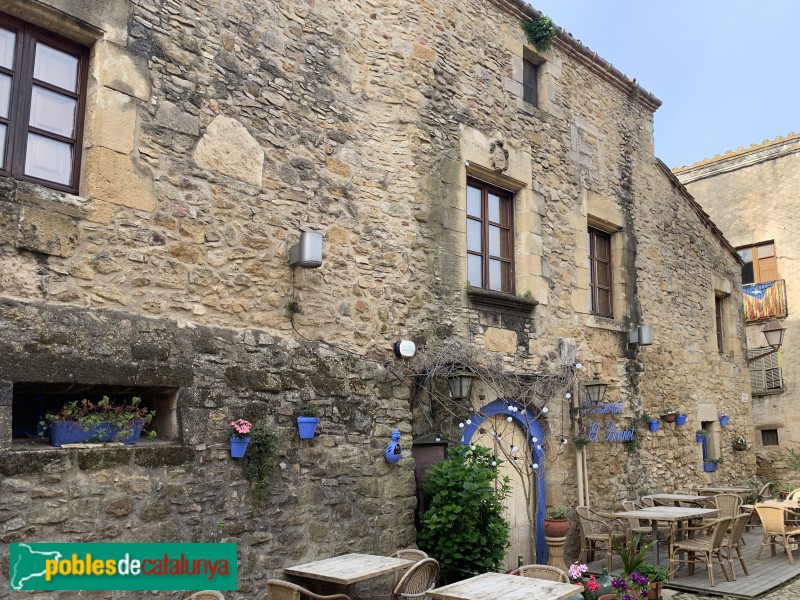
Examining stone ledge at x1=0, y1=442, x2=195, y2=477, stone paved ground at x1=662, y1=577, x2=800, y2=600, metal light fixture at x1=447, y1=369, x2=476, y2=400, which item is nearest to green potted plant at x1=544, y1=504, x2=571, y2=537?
stone paved ground at x1=662, y1=577, x2=800, y2=600

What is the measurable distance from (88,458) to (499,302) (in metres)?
4.51

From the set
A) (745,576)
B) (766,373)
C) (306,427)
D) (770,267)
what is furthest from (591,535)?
(770,267)

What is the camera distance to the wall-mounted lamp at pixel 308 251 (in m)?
5.71

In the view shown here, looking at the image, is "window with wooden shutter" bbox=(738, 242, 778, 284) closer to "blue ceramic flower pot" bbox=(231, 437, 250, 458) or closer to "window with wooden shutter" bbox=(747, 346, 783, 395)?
"window with wooden shutter" bbox=(747, 346, 783, 395)

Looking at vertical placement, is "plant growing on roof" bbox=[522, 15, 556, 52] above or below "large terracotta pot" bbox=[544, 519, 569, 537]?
above

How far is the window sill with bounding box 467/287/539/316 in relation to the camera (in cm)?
738

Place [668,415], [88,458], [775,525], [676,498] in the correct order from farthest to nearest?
[668,415] → [676,498] → [775,525] → [88,458]

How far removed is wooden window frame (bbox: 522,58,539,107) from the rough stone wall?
4.22 m

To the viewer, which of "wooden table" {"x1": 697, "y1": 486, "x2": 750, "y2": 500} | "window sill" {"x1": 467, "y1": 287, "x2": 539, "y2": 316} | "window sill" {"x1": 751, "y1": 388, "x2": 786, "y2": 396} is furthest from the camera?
"window sill" {"x1": 751, "y1": 388, "x2": 786, "y2": 396}

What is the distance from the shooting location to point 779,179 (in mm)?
15055

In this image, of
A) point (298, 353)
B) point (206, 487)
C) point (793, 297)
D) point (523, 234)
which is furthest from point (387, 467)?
point (793, 297)

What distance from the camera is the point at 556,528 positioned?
299 inches

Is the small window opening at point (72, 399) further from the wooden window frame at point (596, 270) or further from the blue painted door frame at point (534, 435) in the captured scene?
the wooden window frame at point (596, 270)

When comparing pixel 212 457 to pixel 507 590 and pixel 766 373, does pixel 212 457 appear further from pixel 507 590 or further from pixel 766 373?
pixel 766 373
